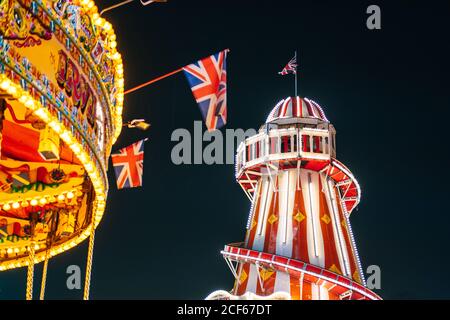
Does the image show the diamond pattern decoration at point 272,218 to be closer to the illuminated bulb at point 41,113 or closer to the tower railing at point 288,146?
the tower railing at point 288,146

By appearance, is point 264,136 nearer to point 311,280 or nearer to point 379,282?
point 311,280

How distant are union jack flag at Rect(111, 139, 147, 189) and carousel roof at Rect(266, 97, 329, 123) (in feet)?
67.4

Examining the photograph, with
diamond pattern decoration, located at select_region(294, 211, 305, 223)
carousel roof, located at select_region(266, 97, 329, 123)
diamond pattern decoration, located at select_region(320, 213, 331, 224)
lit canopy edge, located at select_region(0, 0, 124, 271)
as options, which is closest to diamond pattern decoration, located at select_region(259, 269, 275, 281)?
diamond pattern decoration, located at select_region(294, 211, 305, 223)

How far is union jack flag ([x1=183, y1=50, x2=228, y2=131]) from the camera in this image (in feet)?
63.0

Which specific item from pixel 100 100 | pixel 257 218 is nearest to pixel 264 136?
pixel 257 218

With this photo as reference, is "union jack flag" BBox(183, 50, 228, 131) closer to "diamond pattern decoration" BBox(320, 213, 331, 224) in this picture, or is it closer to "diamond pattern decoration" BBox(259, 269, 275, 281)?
"diamond pattern decoration" BBox(259, 269, 275, 281)

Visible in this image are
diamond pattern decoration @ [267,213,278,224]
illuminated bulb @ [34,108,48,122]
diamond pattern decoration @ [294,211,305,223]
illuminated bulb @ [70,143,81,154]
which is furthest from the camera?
diamond pattern decoration @ [267,213,278,224]

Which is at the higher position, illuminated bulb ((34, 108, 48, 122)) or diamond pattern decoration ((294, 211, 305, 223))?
diamond pattern decoration ((294, 211, 305, 223))

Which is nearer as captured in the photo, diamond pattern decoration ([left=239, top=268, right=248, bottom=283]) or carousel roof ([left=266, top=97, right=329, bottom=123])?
diamond pattern decoration ([left=239, top=268, right=248, bottom=283])

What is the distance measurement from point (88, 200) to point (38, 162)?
1499 mm

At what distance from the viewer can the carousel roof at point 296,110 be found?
43094mm

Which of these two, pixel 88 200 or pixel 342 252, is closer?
pixel 88 200

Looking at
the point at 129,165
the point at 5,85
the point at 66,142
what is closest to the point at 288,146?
the point at 129,165
